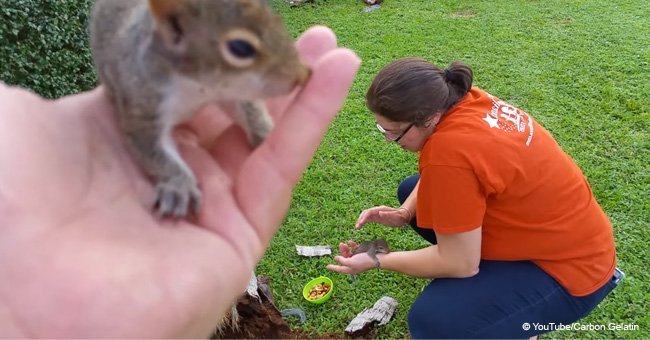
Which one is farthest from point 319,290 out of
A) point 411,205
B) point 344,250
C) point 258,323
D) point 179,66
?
point 179,66

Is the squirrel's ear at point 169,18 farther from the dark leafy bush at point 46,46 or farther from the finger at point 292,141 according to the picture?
the dark leafy bush at point 46,46

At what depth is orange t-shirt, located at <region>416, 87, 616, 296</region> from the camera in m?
2.46

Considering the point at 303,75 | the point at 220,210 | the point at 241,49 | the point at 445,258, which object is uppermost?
the point at 241,49

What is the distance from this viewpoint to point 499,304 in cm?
262

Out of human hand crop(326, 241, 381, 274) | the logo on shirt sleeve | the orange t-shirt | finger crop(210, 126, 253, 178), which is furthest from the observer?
human hand crop(326, 241, 381, 274)

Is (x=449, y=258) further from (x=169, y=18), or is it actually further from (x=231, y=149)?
(x=169, y=18)

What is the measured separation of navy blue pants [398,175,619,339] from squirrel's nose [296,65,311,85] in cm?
150

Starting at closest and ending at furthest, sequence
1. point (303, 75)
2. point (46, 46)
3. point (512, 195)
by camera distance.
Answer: point (303, 75)
point (512, 195)
point (46, 46)

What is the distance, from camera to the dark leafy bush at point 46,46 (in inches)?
113

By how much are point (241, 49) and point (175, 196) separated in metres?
0.44

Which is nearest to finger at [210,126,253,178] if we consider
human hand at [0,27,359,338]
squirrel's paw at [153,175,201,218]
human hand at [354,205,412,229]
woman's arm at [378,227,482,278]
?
human hand at [0,27,359,338]

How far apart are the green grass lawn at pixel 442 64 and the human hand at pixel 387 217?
0.27 meters

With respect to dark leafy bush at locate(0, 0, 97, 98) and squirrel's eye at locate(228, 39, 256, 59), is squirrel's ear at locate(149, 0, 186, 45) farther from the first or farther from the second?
dark leafy bush at locate(0, 0, 97, 98)

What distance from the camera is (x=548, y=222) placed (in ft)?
8.57
